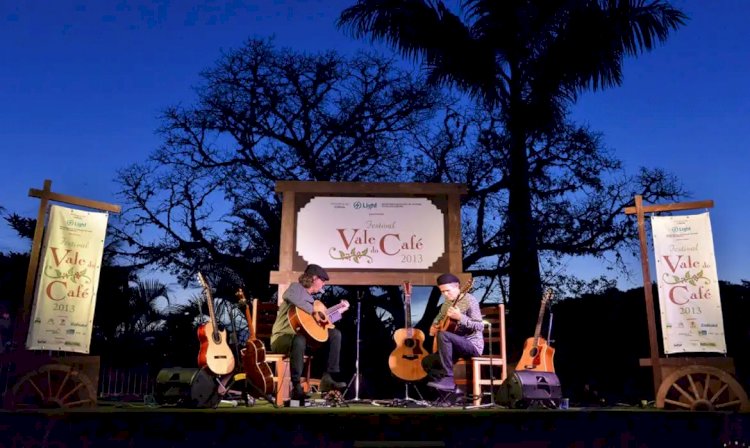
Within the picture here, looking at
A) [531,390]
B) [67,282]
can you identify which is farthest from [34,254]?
[531,390]

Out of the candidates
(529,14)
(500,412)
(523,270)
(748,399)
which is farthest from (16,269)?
(748,399)

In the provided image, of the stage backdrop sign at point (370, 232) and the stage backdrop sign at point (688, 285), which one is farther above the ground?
the stage backdrop sign at point (370, 232)

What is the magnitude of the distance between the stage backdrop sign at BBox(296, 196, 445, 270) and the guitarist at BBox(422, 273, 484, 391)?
1299 millimetres

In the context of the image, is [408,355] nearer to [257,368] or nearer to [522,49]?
[257,368]

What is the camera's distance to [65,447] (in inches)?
175

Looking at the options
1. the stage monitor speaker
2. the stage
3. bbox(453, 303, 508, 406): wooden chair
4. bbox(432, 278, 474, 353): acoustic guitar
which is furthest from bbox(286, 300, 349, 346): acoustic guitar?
the stage

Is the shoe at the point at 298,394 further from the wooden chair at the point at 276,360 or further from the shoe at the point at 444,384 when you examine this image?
the shoe at the point at 444,384

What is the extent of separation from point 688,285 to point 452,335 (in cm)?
260

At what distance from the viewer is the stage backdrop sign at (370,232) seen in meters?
8.62

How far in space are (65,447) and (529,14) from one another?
9376 mm

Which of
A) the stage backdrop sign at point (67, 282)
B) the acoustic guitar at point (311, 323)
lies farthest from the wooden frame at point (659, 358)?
the stage backdrop sign at point (67, 282)

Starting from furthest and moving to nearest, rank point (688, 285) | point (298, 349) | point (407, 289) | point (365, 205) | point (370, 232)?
point (365, 205)
point (370, 232)
point (407, 289)
point (688, 285)
point (298, 349)

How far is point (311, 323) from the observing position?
7.04 m

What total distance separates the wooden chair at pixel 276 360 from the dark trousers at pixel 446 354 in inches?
54.8
